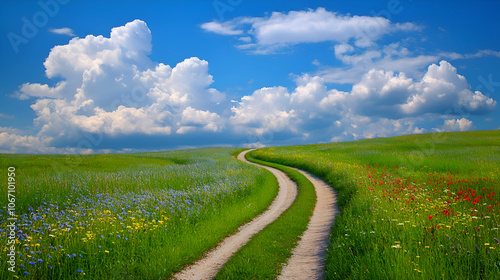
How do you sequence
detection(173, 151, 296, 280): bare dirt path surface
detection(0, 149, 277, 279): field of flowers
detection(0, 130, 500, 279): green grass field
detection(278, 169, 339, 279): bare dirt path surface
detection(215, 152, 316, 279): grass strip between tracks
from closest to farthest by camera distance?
detection(0, 130, 500, 279): green grass field < detection(0, 149, 277, 279): field of flowers < detection(215, 152, 316, 279): grass strip between tracks < detection(278, 169, 339, 279): bare dirt path surface < detection(173, 151, 296, 280): bare dirt path surface

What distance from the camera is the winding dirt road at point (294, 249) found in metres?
8.52

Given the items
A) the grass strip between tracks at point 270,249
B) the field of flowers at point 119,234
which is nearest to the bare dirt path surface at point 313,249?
the grass strip between tracks at point 270,249

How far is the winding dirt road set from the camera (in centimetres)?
852

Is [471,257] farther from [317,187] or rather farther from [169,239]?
[317,187]

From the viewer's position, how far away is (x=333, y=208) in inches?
659

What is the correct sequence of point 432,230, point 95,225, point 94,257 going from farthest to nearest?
point 95,225, point 432,230, point 94,257

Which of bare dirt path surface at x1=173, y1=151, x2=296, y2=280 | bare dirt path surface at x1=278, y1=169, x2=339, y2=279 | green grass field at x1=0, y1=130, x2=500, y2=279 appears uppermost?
green grass field at x1=0, y1=130, x2=500, y2=279

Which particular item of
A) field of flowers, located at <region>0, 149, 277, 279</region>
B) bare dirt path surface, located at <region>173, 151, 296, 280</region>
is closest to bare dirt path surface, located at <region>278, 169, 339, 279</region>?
A: bare dirt path surface, located at <region>173, 151, 296, 280</region>

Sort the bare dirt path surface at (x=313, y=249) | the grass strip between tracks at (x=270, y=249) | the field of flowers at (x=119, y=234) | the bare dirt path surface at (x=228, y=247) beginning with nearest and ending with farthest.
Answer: the field of flowers at (x=119, y=234), the grass strip between tracks at (x=270, y=249), the bare dirt path surface at (x=313, y=249), the bare dirt path surface at (x=228, y=247)

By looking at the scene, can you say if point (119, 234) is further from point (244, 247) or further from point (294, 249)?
point (294, 249)

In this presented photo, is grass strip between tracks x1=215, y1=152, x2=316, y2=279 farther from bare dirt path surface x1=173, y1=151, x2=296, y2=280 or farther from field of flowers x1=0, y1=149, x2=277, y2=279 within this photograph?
field of flowers x1=0, y1=149, x2=277, y2=279

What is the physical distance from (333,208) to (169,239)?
9.88m

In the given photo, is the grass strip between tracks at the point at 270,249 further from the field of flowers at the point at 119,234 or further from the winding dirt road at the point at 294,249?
the field of flowers at the point at 119,234

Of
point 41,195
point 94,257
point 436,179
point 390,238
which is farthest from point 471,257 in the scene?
point 41,195
